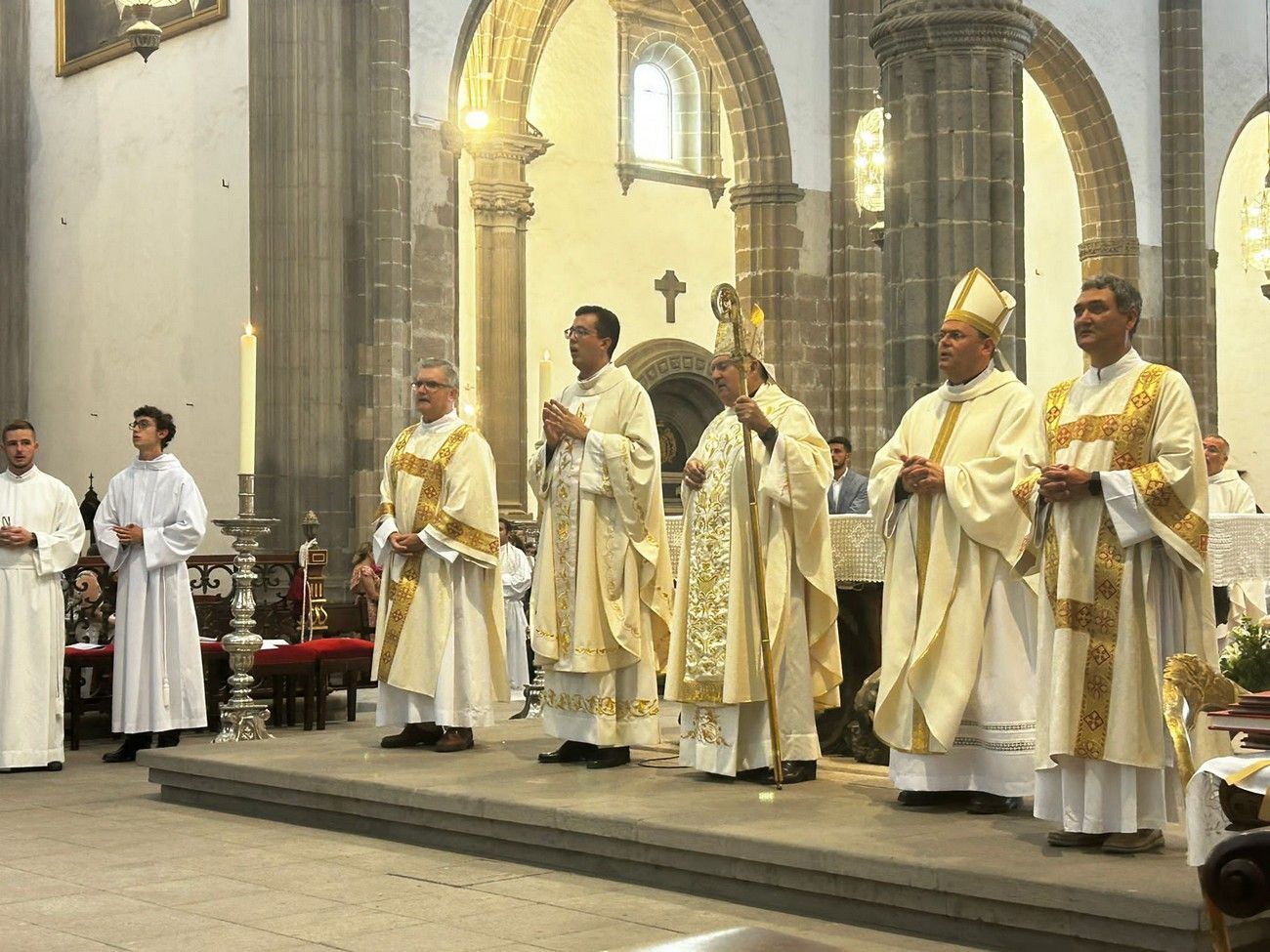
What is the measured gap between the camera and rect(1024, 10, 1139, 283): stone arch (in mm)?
18031

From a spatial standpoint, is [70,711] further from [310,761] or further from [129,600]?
[310,761]

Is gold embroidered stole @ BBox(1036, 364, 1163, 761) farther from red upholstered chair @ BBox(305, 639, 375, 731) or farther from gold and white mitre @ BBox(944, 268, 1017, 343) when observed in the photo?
red upholstered chair @ BBox(305, 639, 375, 731)

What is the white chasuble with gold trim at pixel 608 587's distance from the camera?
22.7 feet

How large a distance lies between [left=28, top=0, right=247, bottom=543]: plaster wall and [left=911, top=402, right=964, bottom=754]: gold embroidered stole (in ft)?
26.6

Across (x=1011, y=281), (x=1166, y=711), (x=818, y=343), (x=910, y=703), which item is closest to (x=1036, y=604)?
(x=910, y=703)

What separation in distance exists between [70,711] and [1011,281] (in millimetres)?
5666

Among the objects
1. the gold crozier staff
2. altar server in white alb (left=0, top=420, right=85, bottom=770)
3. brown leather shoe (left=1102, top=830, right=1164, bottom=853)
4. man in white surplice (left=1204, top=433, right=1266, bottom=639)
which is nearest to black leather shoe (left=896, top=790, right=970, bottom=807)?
the gold crozier staff

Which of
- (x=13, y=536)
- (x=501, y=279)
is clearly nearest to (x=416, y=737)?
(x=13, y=536)

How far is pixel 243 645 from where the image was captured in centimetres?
862

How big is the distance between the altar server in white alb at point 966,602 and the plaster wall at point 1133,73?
13082mm

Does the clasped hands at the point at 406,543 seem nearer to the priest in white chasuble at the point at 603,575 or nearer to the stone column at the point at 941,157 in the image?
the priest in white chasuble at the point at 603,575

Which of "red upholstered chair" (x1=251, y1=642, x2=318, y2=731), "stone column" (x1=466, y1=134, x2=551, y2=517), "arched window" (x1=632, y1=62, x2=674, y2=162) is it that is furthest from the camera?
"arched window" (x1=632, y1=62, x2=674, y2=162)

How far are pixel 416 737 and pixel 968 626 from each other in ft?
9.79

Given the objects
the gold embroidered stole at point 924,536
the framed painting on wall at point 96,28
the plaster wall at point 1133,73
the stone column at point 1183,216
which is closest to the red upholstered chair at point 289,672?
the gold embroidered stole at point 924,536
